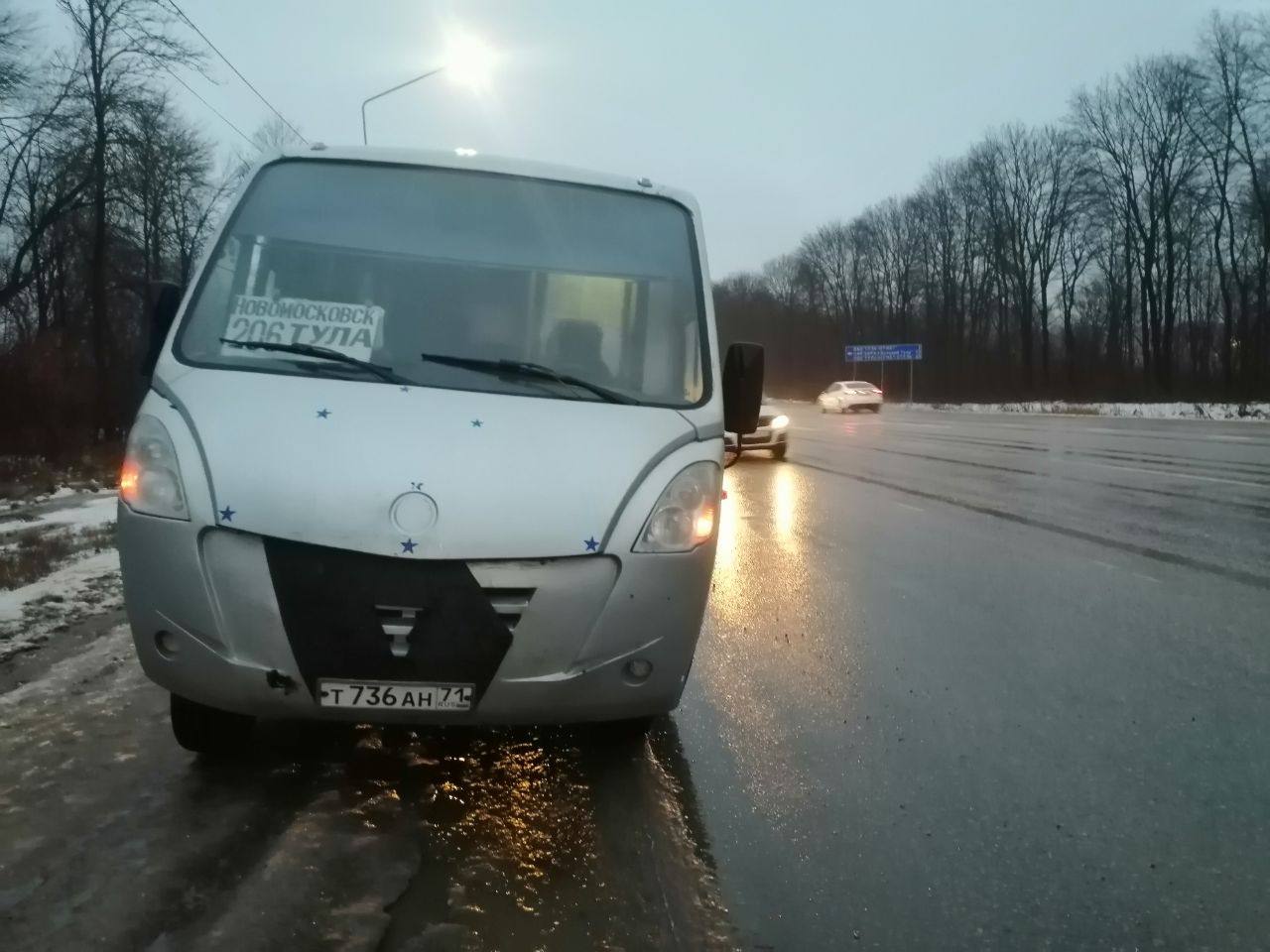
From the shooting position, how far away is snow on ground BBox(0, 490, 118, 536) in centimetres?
1163

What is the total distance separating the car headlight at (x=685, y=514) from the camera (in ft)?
12.6

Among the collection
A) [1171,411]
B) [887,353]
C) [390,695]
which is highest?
[887,353]

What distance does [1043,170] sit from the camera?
239 feet

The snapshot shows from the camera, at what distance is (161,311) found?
15.3 feet

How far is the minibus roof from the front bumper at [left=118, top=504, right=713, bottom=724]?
6.10 feet

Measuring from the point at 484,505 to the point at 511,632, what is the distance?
0.40 metres

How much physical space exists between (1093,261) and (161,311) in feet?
239

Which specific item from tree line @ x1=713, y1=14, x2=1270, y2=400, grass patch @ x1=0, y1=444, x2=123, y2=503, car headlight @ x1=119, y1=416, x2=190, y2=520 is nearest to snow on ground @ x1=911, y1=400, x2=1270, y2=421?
tree line @ x1=713, y1=14, x2=1270, y2=400

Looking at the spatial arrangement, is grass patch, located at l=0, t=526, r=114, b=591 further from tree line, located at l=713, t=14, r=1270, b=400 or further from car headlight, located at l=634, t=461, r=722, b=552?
tree line, located at l=713, t=14, r=1270, b=400

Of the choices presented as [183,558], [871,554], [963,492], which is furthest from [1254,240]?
[183,558]

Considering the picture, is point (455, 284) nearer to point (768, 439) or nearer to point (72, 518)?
point (72, 518)

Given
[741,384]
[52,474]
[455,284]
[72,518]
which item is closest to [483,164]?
[455,284]

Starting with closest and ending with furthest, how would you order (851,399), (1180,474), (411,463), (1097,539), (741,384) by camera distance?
(411,463) < (741,384) < (1097,539) < (1180,474) < (851,399)

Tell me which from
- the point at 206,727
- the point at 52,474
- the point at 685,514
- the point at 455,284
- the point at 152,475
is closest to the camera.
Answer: the point at 152,475
